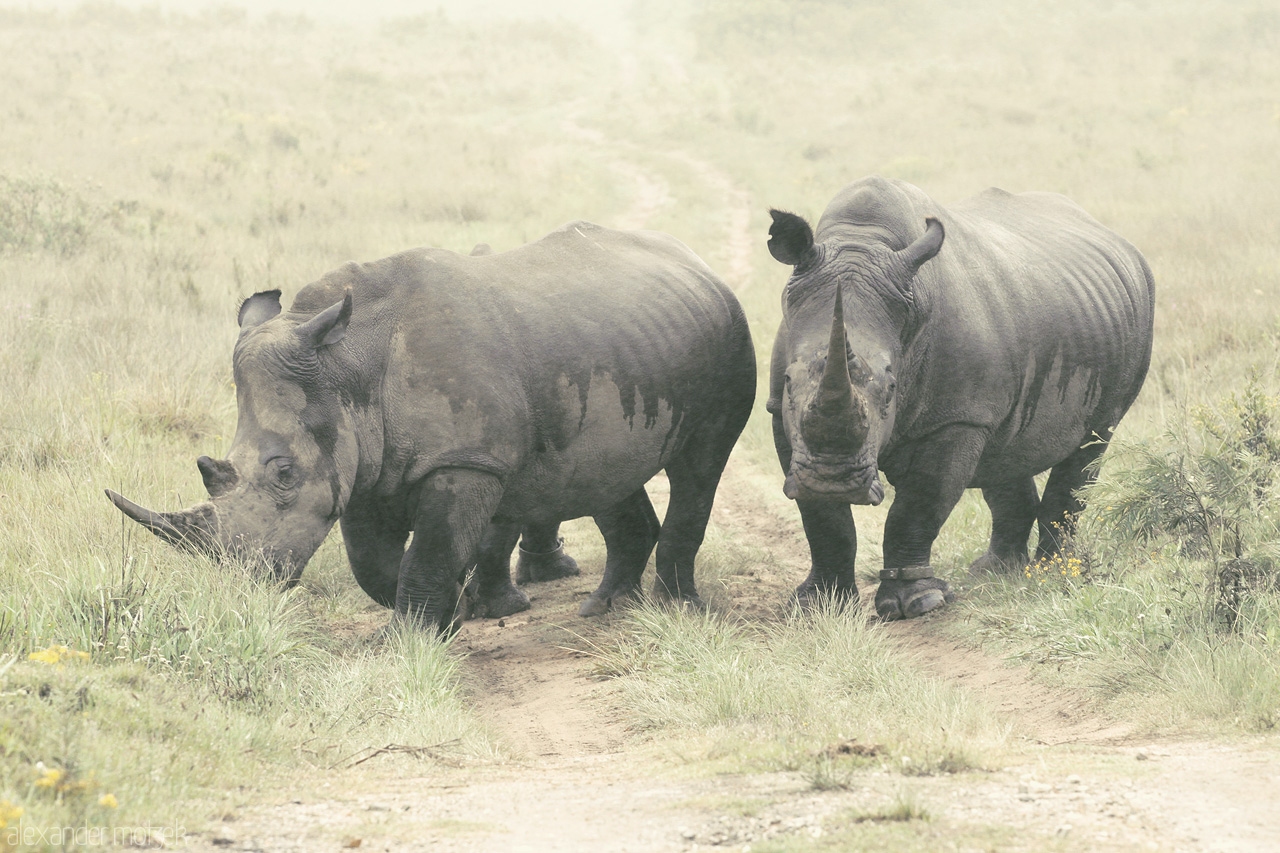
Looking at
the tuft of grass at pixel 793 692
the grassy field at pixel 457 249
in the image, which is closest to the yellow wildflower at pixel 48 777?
the grassy field at pixel 457 249

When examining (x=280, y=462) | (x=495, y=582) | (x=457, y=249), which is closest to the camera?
(x=280, y=462)

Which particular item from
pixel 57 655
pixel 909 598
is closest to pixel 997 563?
pixel 909 598

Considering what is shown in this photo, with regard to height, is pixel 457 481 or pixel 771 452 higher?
pixel 457 481

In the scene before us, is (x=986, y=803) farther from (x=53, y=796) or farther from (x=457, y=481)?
(x=457, y=481)

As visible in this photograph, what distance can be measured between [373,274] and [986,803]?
3.68 m

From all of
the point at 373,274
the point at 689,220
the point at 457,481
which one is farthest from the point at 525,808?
the point at 689,220

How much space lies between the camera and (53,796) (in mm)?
2883

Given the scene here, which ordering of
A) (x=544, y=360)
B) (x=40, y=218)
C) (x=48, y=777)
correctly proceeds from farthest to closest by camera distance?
1. (x=40, y=218)
2. (x=544, y=360)
3. (x=48, y=777)

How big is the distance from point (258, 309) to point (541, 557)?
259cm

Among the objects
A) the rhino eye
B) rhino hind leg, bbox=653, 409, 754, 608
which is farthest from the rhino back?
the rhino eye

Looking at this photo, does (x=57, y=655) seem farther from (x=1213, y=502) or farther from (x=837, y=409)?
(x=1213, y=502)

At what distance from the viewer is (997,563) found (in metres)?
7.07

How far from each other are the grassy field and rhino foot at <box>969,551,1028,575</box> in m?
0.29

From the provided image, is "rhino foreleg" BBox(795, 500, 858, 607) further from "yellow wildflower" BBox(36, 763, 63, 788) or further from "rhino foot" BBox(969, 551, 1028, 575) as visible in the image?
"yellow wildflower" BBox(36, 763, 63, 788)
